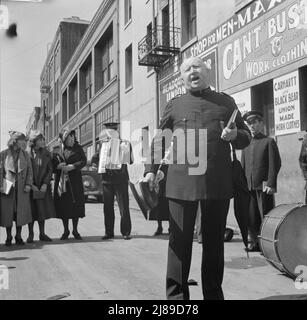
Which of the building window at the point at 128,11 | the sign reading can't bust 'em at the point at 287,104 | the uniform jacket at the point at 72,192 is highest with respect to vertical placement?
the building window at the point at 128,11

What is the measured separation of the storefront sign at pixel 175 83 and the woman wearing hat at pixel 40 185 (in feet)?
16.6

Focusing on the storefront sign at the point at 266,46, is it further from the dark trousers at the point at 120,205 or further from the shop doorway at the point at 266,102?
the dark trousers at the point at 120,205

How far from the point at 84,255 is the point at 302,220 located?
9.28 feet

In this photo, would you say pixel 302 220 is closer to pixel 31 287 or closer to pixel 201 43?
pixel 31 287

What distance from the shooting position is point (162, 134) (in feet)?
11.1

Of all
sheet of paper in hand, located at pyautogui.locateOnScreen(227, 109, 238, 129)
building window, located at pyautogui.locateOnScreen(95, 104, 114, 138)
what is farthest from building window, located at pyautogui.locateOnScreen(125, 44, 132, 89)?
sheet of paper in hand, located at pyautogui.locateOnScreen(227, 109, 238, 129)

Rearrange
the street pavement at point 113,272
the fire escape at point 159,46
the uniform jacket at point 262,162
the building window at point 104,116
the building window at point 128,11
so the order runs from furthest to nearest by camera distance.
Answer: the building window at point 104,116 → the building window at point 128,11 → the fire escape at point 159,46 → the uniform jacket at point 262,162 → the street pavement at point 113,272

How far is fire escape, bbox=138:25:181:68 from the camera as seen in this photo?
45.8 feet

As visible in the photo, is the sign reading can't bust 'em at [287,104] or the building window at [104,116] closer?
the sign reading can't bust 'em at [287,104]

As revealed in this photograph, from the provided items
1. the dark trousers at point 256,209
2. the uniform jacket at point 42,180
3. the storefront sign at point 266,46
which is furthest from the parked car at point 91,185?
the dark trousers at point 256,209

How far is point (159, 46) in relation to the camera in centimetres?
1373

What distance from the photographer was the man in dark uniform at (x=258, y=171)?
242 inches

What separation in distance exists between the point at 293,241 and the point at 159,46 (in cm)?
1024
